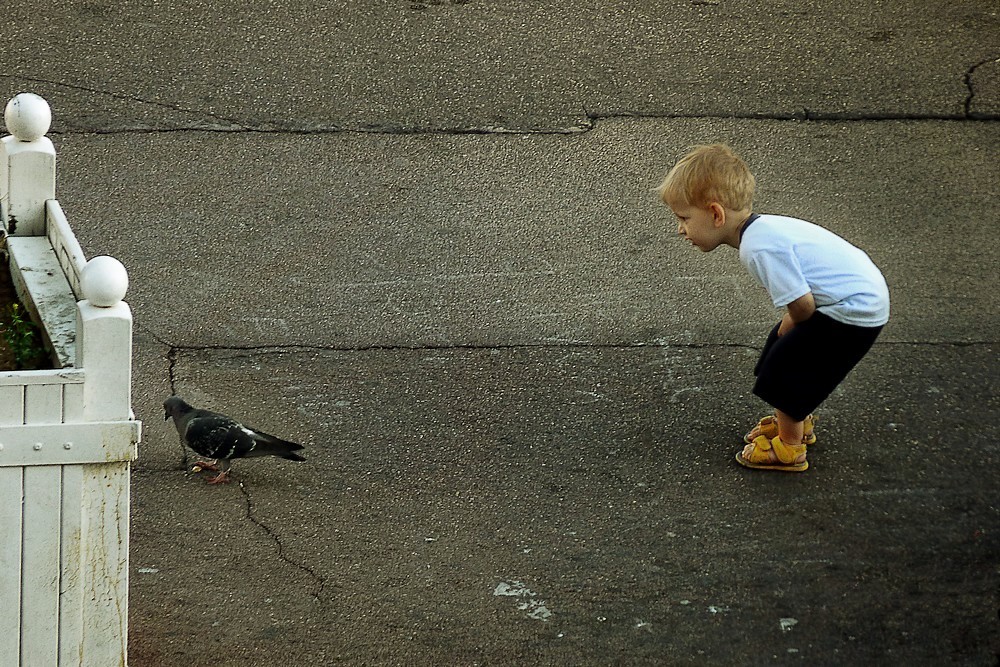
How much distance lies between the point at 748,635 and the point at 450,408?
1.78 metres

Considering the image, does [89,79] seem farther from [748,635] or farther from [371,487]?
[748,635]

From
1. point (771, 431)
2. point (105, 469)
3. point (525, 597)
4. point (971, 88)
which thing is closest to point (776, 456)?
point (771, 431)

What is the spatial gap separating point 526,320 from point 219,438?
6.23 feet

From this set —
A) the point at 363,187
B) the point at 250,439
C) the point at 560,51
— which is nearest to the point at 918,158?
the point at 560,51

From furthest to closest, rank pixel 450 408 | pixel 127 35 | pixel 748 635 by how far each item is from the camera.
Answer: pixel 127 35 → pixel 450 408 → pixel 748 635

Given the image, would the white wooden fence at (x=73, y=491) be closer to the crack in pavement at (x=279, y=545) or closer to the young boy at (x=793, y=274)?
the crack in pavement at (x=279, y=545)

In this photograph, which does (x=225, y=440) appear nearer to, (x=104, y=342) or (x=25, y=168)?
(x=25, y=168)

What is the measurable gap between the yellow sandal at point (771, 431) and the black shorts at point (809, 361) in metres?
0.27

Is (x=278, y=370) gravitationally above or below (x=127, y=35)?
below

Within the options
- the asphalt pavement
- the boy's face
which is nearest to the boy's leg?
the asphalt pavement

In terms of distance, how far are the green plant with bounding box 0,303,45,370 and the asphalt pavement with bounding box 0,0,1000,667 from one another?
962 mm

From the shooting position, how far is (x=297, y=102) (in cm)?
784

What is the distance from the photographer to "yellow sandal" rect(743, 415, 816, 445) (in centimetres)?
525

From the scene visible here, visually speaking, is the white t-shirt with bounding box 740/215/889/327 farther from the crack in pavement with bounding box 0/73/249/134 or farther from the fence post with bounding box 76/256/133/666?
the crack in pavement with bounding box 0/73/249/134
